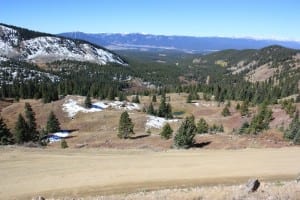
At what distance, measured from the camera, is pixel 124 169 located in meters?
34.2

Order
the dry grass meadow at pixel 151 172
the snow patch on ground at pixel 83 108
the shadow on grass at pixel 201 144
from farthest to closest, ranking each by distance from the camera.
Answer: the snow patch on ground at pixel 83 108 → the shadow on grass at pixel 201 144 → the dry grass meadow at pixel 151 172

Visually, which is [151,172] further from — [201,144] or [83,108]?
[83,108]

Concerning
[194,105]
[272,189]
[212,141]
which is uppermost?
[272,189]

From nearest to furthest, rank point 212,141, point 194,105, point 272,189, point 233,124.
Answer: point 272,189, point 212,141, point 233,124, point 194,105

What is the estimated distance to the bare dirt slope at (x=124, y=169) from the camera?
29.5 meters

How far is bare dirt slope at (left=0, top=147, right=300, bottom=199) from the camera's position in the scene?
2955 cm

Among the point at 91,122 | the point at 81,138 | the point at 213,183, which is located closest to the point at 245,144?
the point at 213,183

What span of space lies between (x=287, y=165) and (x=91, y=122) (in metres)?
76.5

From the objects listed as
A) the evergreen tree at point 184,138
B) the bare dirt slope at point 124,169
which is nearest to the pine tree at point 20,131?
the bare dirt slope at point 124,169

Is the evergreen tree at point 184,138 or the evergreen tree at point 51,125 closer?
the evergreen tree at point 184,138

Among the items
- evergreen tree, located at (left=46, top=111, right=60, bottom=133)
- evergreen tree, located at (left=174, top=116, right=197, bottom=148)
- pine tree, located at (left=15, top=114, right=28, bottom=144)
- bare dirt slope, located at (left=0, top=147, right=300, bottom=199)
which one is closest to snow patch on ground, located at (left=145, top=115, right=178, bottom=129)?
evergreen tree, located at (left=46, top=111, right=60, bottom=133)

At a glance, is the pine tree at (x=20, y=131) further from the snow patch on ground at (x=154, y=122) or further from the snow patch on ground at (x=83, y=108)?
the snow patch on ground at (x=83, y=108)

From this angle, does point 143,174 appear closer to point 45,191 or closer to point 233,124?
point 45,191

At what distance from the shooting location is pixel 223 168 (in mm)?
34375
